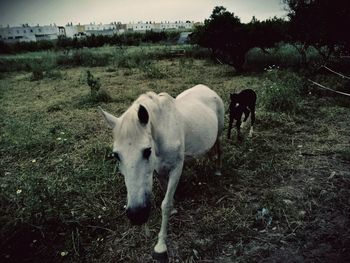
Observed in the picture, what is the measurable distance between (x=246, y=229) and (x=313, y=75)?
10.9 metres

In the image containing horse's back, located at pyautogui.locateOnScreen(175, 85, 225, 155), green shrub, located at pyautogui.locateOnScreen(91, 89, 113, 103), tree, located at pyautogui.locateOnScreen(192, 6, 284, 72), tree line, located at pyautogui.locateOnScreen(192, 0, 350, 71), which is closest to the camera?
horse's back, located at pyautogui.locateOnScreen(175, 85, 225, 155)

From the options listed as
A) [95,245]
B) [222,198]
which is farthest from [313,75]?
[95,245]

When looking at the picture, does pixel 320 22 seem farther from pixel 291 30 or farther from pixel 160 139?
pixel 160 139

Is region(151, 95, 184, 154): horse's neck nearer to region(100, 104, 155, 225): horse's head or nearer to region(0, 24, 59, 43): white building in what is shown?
region(100, 104, 155, 225): horse's head

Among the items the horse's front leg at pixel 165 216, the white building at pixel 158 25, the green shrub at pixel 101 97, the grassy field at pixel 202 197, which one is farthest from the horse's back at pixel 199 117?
the white building at pixel 158 25

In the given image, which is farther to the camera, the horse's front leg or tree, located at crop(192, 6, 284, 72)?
tree, located at crop(192, 6, 284, 72)

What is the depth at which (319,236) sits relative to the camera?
11.2ft

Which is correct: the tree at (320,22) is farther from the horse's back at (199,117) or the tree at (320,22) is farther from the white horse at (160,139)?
the white horse at (160,139)

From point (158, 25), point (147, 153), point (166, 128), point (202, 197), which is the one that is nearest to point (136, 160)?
point (147, 153)

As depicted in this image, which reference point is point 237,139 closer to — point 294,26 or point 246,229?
point 246,229

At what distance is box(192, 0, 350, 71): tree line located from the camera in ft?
33.5

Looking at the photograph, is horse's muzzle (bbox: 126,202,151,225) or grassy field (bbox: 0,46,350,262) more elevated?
horse's muzzle (bbox: 126,202,151,225)

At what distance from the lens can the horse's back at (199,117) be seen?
3.89 m

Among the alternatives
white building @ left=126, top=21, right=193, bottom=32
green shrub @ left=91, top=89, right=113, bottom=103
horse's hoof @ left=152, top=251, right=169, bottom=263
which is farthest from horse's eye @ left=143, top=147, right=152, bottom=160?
white building @ left=126, top=21, right=193, bottom=32
